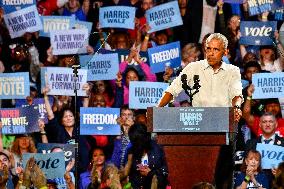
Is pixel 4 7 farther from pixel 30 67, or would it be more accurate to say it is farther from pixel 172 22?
pixel 172 22

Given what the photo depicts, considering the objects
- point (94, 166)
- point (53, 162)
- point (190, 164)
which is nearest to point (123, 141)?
point (94, 166)

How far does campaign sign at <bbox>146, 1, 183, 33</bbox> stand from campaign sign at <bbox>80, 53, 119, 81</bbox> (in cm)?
60

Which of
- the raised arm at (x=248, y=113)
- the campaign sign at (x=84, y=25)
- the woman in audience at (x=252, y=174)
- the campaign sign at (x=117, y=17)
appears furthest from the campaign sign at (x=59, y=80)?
the woman in audience at (x=252, y=174)

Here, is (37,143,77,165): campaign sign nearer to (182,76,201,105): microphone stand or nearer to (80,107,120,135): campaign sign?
(80,107,120,135): campaign sign

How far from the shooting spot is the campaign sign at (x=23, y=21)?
12656 millimetres

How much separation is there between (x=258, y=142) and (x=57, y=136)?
7.90ft

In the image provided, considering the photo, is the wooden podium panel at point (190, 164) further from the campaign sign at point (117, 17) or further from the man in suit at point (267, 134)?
the campaign sign at point (117, 17)

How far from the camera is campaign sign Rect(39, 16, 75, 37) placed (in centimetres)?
1270

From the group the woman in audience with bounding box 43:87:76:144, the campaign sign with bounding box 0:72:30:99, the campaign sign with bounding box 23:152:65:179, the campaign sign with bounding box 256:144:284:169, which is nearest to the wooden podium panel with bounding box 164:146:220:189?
the campaign sign with bounding box 256:144:284:169

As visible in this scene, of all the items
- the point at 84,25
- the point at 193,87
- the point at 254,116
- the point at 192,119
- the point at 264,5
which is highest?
the point at 264,5

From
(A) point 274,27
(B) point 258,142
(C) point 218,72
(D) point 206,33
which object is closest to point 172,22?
(D) point 206,33

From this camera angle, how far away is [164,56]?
11711 mm

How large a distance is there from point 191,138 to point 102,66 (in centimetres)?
474

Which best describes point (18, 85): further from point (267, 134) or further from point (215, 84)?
point (215, 84)
